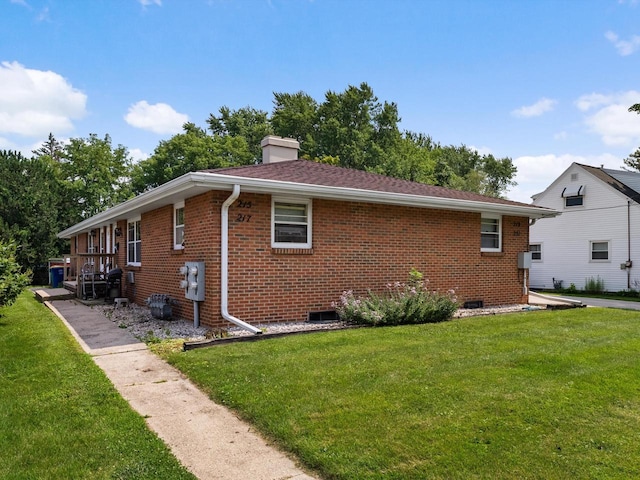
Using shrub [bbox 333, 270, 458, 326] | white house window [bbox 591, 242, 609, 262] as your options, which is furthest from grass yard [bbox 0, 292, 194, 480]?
white house window [bbox 591, 242, 609, 262]

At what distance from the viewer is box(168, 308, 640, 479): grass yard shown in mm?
3201

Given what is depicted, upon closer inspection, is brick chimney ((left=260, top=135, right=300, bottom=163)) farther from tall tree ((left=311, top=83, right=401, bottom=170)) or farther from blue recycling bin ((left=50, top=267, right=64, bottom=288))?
tall tree ((left=311, top=83, right=401, bottom=170))

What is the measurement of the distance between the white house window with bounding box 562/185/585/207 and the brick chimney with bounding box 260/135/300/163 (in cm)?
1490

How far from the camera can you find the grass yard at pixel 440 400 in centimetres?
320

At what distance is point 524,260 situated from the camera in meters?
12.5

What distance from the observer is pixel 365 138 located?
39656 millimetres

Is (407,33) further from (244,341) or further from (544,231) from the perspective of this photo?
(544,231)

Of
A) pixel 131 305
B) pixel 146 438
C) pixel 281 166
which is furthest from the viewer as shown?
pixel 131 305

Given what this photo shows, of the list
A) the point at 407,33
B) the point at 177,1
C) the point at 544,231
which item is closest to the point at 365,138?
the point at 544,231

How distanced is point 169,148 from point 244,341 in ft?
115

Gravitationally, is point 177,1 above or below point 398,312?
above

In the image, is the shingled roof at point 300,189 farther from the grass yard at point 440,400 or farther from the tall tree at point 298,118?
the tall tree at point 298,118

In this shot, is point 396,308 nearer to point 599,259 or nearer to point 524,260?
point 524,260

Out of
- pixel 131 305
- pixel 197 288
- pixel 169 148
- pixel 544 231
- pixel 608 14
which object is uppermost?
pixel 169 148
